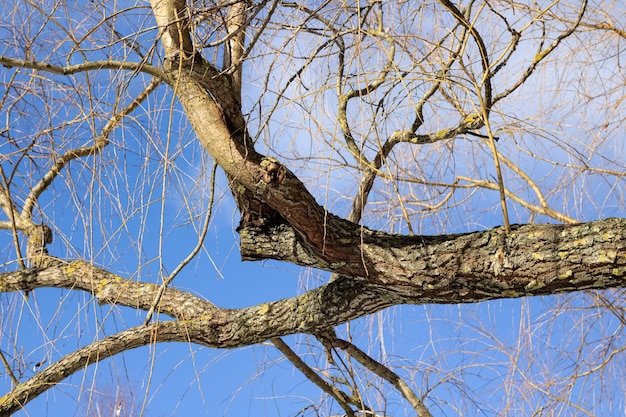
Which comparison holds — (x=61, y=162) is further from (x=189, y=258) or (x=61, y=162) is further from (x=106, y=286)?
(x=189, y=258)

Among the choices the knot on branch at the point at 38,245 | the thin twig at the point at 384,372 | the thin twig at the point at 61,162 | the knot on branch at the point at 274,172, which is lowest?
the thin twig at the point at 384,372

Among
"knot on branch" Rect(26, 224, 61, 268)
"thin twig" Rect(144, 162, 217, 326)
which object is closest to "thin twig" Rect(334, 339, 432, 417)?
"thin twig" Rect(144, 162, 217, 326)

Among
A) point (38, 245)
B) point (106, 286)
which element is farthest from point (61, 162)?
point (106, 286)

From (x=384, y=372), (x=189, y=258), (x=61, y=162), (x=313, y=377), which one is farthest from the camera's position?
(x=61, y=162)

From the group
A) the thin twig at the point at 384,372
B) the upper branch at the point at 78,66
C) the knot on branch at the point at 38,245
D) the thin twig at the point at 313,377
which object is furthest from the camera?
the knot on branch at the point at 38,245

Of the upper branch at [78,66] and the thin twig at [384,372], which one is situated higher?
the upper branch at [78,66]

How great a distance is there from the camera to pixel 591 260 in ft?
4.84

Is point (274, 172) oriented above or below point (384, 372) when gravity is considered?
above

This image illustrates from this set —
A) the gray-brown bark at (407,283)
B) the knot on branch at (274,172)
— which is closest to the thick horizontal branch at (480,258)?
the gray-brown bark at (407,283)

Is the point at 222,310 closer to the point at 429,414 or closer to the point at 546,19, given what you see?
the point at 429,414

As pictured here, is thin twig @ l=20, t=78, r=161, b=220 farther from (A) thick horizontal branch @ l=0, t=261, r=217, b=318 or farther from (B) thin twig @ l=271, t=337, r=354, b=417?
(B) thin twig @ l=271, t=337, r=354, b=417

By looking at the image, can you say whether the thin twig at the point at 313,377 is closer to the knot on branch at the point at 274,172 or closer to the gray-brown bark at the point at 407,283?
the gray-brown bark at the point at 407,283

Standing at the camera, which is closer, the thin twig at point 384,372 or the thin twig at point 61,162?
the thin twig at point 384,372

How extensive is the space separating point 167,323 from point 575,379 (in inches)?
46.9
